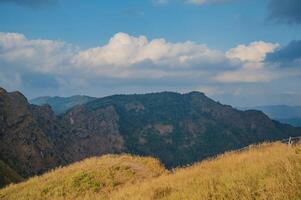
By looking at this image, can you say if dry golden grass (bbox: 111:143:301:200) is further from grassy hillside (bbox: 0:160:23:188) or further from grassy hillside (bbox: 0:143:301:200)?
grassy hillside (bbox: 0:160:23:188)

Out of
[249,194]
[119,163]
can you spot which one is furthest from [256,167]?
[119,163]

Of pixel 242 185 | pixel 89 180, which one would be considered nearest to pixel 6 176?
pixel 89 180

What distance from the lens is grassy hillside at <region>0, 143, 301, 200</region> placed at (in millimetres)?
11922

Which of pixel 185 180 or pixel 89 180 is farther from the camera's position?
pixel 89 180

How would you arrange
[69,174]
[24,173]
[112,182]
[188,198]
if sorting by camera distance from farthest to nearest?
[24,173] < [69,174] < [112,182] < [188,198]

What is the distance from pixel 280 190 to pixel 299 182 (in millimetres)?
549

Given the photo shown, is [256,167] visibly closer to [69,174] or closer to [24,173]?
[69,174]

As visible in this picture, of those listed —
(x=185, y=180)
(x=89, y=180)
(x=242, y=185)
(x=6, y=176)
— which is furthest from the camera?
(x=6, y=176)

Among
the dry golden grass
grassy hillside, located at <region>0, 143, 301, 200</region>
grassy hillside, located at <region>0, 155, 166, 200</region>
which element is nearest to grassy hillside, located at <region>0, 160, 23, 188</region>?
grassy hillside, located at <region>0, 155, 166, 200</region>

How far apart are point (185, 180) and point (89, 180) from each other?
894 centimetres

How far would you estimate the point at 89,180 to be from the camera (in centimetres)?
2459

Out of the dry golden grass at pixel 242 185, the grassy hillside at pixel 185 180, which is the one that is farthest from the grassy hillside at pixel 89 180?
the dry golden grass at pixel 242 185

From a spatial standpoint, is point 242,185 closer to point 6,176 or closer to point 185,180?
point 185,180

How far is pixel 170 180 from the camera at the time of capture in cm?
1850
